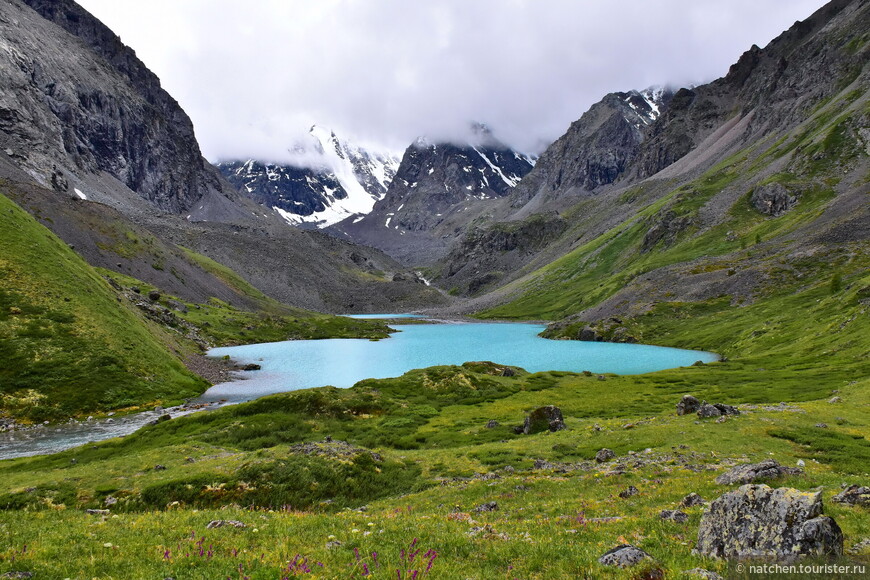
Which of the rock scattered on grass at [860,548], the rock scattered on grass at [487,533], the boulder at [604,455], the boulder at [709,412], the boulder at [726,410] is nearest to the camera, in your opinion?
the rock scattered on grass at [860,548]

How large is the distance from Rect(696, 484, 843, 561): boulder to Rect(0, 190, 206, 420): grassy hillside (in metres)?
65.5

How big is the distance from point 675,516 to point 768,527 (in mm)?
5430

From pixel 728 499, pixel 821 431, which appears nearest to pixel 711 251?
pixel 821 431

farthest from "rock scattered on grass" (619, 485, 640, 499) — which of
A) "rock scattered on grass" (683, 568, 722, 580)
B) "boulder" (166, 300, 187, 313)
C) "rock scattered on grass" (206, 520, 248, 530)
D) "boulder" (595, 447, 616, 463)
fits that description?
"boulder" (166, 300, 187, 313)

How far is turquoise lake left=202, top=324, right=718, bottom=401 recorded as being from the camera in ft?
278

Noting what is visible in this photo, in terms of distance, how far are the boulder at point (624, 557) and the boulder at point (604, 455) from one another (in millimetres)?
20403

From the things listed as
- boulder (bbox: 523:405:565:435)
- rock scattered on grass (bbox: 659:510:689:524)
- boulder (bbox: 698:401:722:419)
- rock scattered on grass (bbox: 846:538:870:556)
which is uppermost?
boulder (bbox: 698:401:722:419)

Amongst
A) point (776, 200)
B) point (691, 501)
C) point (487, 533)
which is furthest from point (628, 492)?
point (776, 200)

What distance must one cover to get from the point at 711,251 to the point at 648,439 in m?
183

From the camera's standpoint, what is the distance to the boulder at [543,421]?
133 ft

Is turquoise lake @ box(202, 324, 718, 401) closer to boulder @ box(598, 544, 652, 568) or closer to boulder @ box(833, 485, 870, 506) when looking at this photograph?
boulder @ box(598, 544, 652, 568)

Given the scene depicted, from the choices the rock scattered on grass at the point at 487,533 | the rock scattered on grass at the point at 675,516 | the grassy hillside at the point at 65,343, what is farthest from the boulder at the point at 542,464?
the grassy hillside at the point at 65,343

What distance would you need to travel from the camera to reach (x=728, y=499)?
1070 centimetres

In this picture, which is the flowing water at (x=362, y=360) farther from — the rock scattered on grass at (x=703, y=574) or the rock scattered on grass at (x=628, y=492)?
the rock scattered on grass at (x=703, y=574)
